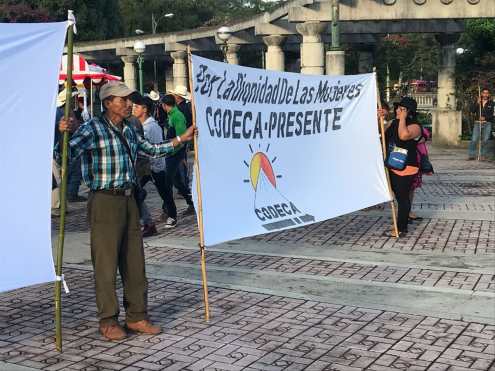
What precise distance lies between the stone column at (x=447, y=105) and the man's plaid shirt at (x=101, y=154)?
2056 cm

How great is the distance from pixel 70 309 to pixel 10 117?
2.15 metres

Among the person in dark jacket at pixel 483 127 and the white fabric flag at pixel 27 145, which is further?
the person in dark jacket at pixel 483 127

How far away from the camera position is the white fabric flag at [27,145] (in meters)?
5.06

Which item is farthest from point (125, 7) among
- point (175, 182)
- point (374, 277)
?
point (374, 277)

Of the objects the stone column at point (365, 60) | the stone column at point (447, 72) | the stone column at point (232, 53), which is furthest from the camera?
the stone column at point (232, 53)

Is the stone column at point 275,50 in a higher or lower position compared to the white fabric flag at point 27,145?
higher

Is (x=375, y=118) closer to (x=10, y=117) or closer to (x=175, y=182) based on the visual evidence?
(x=175, y=182)

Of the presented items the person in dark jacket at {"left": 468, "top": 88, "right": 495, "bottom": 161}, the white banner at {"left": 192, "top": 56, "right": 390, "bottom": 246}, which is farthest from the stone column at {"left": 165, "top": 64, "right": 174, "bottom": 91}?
the white banner at {"left": 192, "top": 56, "right": 390, "bottom": 246}

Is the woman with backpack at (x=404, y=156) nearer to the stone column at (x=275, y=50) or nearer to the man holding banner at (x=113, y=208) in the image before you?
the man holding banner at (x=113, y=208)

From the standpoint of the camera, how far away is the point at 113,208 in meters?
5.57

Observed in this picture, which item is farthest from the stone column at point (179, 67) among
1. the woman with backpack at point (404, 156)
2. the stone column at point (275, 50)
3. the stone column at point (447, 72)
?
the woman with backpack at point (404, 156)

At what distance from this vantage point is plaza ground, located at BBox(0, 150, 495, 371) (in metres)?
5.29

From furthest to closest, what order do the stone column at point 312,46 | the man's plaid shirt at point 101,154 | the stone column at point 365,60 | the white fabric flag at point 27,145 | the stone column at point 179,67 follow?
the stone column at point 179,67 < the stone column at point 365,60 < the stone column at point 312,46 < the man's plaid shirt at point 101,154 < the white fabric flag at point 27,145

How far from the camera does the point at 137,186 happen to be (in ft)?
19.4
